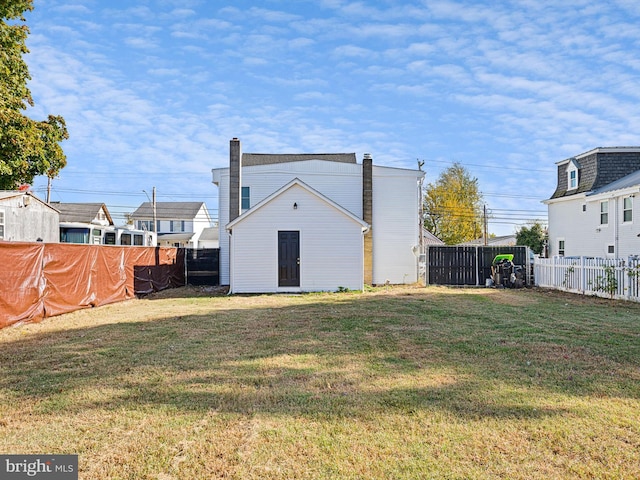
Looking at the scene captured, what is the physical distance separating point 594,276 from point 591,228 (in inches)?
343

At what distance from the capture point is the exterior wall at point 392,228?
21.0 metres

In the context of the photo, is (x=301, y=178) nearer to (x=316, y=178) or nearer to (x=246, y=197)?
(x=316, y=178)

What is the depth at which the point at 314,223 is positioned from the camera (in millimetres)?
17125

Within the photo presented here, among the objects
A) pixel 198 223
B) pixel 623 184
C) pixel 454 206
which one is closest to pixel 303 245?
pixel 623 184

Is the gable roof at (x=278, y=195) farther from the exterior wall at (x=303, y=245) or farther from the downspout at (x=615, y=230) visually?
the downspout at (x=615, y=230)

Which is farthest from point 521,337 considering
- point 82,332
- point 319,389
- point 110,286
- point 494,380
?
point 110,286

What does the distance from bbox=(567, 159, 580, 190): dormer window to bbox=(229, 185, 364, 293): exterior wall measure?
45.7 feet

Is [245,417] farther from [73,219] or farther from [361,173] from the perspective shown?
[73,219]

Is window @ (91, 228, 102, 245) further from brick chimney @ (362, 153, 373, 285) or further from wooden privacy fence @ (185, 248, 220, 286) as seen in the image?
brick chimney @ (362, 153, 373, 285)

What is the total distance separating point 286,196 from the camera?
17.0 meters

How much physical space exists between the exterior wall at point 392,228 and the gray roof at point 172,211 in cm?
3708

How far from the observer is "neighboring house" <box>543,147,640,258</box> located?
19.5m

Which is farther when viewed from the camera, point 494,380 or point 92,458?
point 494,380

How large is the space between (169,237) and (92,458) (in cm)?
4921
